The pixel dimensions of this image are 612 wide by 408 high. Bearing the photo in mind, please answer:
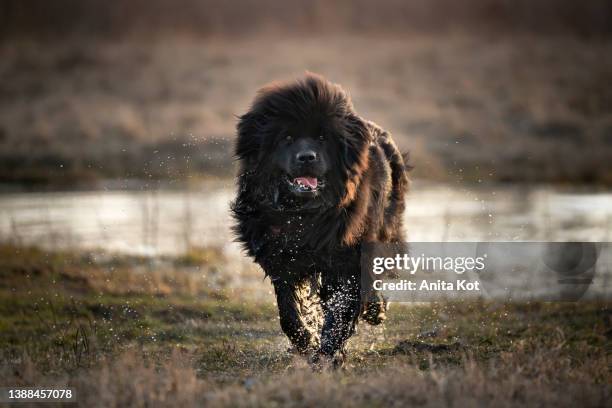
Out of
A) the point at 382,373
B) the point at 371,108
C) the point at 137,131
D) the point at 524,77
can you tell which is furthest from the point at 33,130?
the point at 382,373

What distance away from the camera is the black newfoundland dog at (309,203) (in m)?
7.01

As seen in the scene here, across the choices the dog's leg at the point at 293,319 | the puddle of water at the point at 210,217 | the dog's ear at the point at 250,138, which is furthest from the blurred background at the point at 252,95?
the dog's leg at the point at 293,319

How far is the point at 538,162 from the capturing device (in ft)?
77.2

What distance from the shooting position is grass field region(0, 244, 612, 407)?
5.51 meters

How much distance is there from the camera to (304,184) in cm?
683

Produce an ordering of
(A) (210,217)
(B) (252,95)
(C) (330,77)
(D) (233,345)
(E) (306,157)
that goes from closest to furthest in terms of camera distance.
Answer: (E) (306,157) < (D) (233,345) < (A) (210,217) < (B) (252,95) < (C) (330,77)

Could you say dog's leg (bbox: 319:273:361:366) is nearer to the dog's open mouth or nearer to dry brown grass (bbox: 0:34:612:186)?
the dog's open mouth

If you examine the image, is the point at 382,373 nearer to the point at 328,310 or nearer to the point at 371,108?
the point at 328,310

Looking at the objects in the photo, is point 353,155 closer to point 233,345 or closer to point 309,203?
point 309,203

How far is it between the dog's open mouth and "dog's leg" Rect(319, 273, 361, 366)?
2.75 feet

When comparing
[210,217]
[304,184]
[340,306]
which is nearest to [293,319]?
[340,306]

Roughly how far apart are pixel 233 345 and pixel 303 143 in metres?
2.11

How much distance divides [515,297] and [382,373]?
4.24 meters

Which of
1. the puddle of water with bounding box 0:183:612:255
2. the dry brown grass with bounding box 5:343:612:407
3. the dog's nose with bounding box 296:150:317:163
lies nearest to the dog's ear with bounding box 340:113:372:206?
the dog's nose with bounding box 296:150:317:163
